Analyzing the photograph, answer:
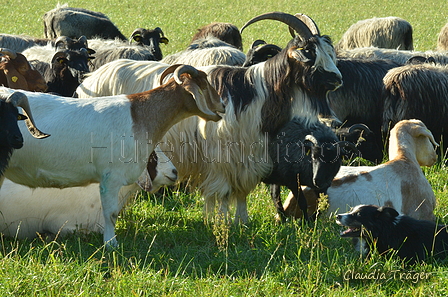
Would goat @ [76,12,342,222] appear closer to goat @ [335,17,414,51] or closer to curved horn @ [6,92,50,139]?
curved horn @ [6,92,50,139]

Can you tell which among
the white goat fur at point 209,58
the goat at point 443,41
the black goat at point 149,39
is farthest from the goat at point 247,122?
the goat at point 443,41

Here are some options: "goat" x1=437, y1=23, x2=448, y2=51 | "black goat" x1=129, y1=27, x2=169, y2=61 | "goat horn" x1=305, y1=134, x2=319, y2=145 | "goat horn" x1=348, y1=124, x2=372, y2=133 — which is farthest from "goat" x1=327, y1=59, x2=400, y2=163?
"goat" x1=437, y1=23, x2=448, y2=51

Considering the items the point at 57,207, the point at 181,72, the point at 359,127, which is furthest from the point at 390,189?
the point at 57,207

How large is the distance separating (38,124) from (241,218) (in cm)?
210

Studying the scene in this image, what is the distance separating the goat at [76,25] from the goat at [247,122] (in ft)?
37.8

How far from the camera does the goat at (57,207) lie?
522cm

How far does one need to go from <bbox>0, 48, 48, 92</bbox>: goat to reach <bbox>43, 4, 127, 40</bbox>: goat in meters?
9.73

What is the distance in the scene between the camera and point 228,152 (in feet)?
19.1

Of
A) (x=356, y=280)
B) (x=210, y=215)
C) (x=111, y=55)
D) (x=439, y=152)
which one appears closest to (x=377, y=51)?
(x=439, y=152)

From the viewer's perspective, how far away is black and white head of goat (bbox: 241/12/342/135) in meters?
5.68

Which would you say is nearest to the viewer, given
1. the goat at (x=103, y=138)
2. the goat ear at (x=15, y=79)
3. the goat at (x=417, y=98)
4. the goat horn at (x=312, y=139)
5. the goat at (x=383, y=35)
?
the goat at (x=103, y=138)

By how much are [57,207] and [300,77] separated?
2.46m

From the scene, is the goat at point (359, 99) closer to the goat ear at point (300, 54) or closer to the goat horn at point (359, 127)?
the goat horn at point (359, 127)

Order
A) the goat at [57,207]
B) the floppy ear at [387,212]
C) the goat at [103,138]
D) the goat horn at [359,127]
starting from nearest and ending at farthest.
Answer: the goat at [103,138]
the floppy ear at [387,212]
the goat at [57,207]
the goat horn at [359,127]
